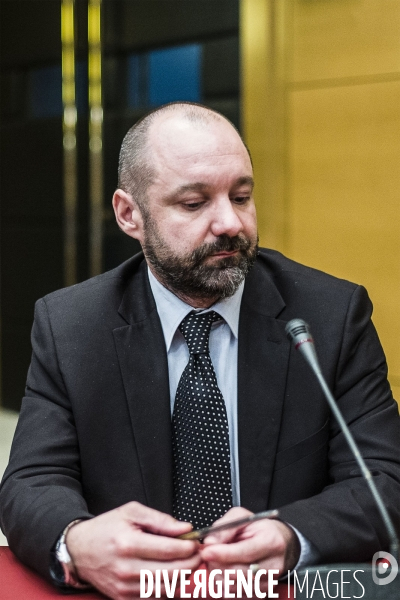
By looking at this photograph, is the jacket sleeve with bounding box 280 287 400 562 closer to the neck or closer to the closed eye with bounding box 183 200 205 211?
the neck

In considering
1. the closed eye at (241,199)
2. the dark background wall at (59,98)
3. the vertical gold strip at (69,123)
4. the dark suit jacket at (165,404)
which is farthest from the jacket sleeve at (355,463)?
the vertical gold strip at (69,123)

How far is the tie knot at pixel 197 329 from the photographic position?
5.12 ft

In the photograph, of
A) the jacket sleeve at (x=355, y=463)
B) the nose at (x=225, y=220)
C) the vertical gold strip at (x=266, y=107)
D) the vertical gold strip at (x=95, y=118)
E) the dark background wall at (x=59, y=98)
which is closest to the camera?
the jacket sleeve at (x=355, y=463)

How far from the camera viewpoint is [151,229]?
158 centimetres

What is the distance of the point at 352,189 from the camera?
10.9 feet

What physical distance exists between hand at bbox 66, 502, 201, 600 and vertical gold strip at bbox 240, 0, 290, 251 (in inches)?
98.6

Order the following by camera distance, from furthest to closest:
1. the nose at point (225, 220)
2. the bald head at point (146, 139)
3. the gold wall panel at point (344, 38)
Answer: the gold wall panel at point (344, 38)
the bald head at point (146, 139)
the nose at point (225, 220)

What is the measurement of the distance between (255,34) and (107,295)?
2254 millimetres

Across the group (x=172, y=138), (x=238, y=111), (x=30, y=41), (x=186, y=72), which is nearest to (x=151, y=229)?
(x=172, y=138)

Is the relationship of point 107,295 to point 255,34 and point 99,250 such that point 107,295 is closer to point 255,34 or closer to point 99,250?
point 255,34

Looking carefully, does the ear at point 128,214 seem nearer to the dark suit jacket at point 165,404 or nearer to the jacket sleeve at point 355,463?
the dark suit jacket at point 165,404

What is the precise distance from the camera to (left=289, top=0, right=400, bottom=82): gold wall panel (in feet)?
10.3

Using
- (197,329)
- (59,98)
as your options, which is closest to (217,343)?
(197,329)

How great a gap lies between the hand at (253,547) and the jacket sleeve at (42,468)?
241 millimetres
